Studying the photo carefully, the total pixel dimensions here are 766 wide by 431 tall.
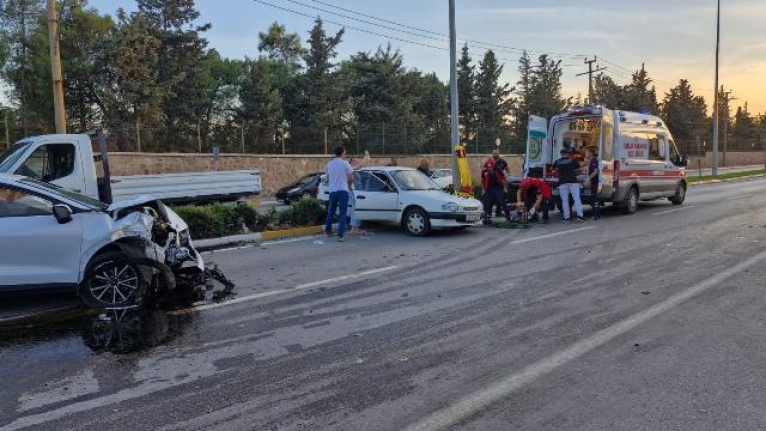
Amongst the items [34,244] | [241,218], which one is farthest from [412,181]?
[34,244]

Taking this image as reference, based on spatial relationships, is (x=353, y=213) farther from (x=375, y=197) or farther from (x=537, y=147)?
(x=537, y=147)

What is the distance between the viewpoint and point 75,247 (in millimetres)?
6324

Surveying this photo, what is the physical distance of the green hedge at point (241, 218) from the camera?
37.6ft

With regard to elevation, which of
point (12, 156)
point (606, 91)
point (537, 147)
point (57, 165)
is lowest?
point (57, 165)

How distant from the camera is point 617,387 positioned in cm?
415

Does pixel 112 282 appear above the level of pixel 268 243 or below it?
above

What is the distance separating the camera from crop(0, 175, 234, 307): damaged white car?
243 inches

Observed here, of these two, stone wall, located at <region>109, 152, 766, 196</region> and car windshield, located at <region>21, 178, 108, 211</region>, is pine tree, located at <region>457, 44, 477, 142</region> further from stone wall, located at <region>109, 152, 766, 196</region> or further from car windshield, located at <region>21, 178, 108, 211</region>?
car windshield, located at <region>21, 178, 108, 211</region>

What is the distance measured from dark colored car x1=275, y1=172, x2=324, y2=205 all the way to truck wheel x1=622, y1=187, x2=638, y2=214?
423 inches

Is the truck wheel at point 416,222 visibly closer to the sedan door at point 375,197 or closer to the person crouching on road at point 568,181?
the sedan door at point 375,197

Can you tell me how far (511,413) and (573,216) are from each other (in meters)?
11.8

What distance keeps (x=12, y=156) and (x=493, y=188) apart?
33.2 ft

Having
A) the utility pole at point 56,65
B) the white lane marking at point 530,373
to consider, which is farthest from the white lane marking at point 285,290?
the utility pole at point 56,65

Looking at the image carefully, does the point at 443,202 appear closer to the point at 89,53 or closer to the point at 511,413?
the point at 511,413
